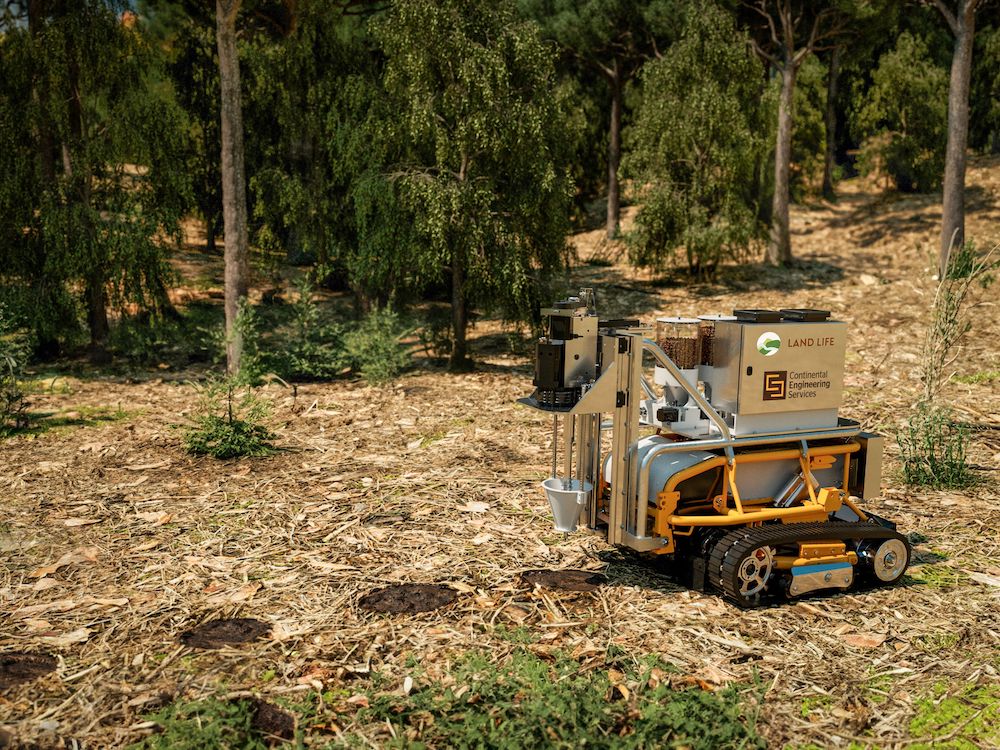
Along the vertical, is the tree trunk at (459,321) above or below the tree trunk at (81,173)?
below

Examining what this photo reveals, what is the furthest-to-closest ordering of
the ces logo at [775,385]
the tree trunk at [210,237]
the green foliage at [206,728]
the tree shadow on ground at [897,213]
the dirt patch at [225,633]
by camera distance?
the tree shadow on ground at [897,213] → the tree trunk at [210,237] → the ces logo at [775,385] → the dirt patch at [225,633] → the green foliage at [206,728]

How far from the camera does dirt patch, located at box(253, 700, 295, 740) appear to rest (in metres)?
5.12

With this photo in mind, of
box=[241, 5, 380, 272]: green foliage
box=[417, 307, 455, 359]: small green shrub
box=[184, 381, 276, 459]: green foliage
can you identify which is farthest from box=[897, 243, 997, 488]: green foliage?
box=[241, 5, 380, 272]: green foliage

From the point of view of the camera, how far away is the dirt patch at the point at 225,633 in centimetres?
620

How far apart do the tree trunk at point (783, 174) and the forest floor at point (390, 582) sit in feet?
38.2

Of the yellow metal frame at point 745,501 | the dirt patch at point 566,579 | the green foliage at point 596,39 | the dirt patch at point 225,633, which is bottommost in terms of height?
the dirt patch at point 225,633

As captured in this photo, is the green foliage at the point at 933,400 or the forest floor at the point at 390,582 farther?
the green foliage at the point at 933,400

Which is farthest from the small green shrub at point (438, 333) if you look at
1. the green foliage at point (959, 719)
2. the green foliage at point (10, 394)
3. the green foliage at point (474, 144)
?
the green foliage at point (959, 719)

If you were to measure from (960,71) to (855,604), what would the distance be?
17.6m

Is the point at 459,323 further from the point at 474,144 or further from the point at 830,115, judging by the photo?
the point at 830,115

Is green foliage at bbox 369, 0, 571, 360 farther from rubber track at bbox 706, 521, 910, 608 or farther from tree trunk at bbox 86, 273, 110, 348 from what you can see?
rubber track at bbox 706, 521, 910, 608

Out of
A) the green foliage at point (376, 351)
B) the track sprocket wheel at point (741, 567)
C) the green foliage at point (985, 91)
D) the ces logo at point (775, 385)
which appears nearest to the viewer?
the track sprocket wheel at point (741, 567)

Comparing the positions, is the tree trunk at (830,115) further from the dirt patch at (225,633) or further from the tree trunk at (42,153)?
the dirt patch at (225,633)

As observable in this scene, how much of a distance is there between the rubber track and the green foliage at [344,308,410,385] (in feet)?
31.2
